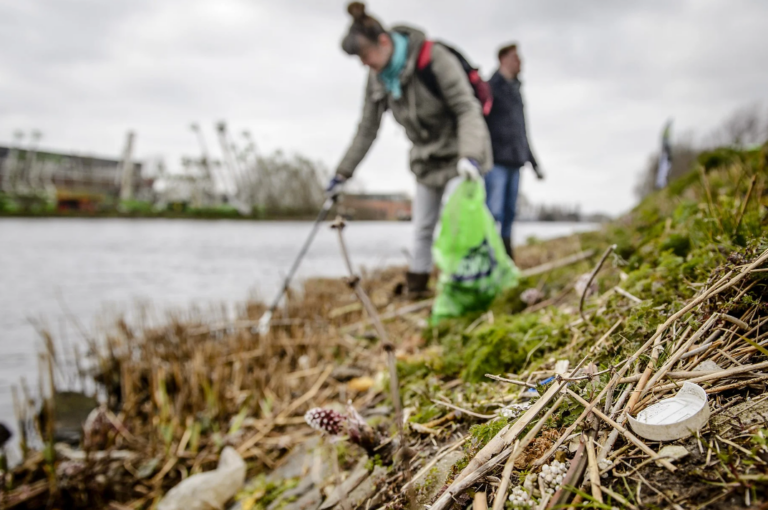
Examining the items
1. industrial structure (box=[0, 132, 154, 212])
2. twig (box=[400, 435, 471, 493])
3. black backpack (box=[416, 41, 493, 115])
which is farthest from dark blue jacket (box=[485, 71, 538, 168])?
industrial structure (box=[0, 132, 154, 212])

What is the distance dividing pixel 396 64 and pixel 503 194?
1843 millimetres

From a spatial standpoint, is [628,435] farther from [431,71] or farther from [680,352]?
[431,71]

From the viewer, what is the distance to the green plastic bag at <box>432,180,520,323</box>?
292cm

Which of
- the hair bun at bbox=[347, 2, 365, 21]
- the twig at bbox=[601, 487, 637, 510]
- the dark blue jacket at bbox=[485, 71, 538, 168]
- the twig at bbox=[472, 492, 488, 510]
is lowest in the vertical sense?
the twig at bbox=[472, 492, 488, 510]

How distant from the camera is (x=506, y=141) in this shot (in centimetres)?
448

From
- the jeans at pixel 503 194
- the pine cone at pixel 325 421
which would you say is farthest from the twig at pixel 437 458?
the jeans at pixel 503 194

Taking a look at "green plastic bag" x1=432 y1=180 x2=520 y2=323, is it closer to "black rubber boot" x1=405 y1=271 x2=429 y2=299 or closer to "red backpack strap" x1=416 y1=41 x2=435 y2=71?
"red backpack strap" x1=416 y1=41 x2=435 y2=71

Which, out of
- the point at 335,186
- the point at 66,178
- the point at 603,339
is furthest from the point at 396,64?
the point at 66,178

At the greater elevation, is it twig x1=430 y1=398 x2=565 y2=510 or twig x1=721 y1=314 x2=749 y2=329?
twig x1=721 y1=314 x2=749 y2=329

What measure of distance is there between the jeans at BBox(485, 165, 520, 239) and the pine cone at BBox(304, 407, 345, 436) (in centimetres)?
352

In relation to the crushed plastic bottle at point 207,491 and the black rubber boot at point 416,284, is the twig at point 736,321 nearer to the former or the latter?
the crushed plastic bottle at point 207,491

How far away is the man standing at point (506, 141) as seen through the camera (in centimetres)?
444

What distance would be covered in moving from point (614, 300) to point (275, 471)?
1709 millimetres

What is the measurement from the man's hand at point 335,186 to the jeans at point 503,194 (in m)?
1.47
